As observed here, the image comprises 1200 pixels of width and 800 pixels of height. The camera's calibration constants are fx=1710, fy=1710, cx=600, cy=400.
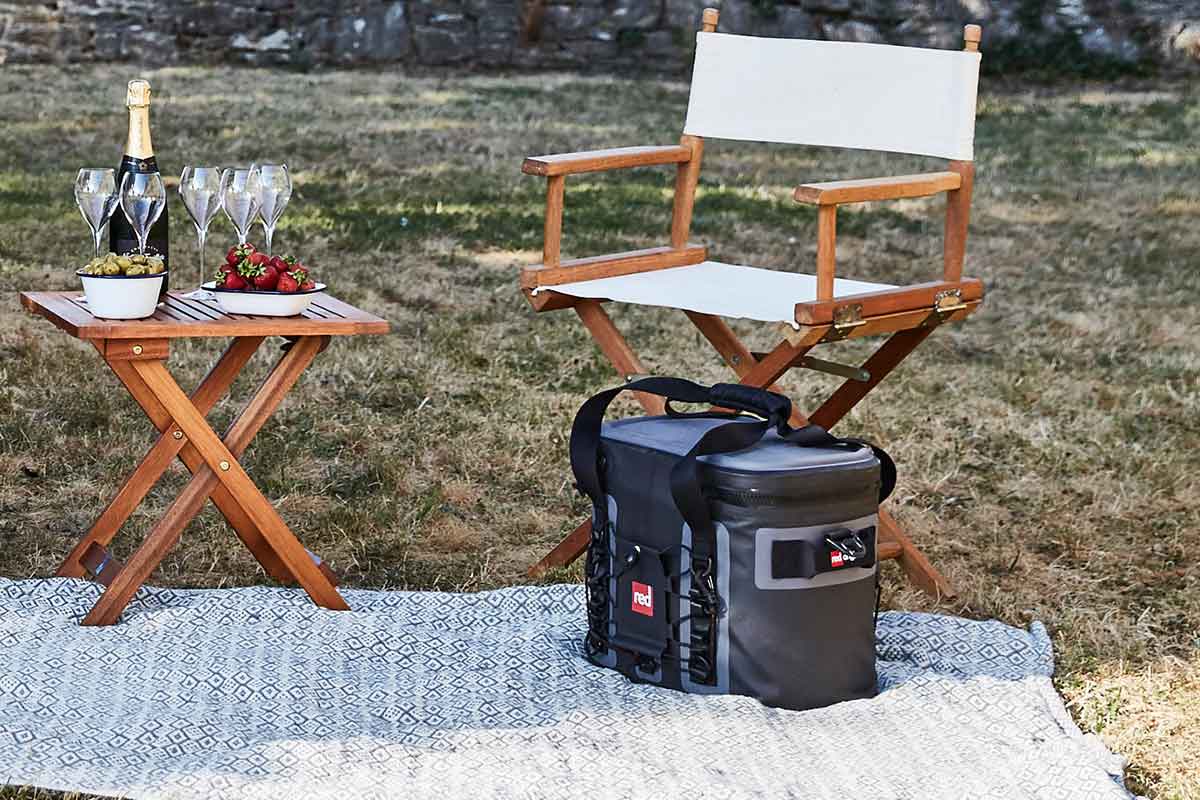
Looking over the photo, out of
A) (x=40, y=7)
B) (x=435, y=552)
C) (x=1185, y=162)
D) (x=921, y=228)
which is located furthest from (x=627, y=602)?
(x=40, y=7)

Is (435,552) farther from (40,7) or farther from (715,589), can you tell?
(40,7)

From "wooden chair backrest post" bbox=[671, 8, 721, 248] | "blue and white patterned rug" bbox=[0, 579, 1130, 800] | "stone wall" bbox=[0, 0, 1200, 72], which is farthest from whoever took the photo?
"stone wall" bbox=[0, 0, 1200, 72]

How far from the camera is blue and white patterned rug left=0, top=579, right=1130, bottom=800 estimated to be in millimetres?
2213

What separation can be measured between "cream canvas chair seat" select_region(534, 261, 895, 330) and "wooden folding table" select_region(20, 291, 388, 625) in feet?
1.41

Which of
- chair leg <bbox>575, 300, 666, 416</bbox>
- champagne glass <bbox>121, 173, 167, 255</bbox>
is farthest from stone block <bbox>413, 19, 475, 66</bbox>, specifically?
champagne glass <bbox>121, 173, 167, 255</bbox>

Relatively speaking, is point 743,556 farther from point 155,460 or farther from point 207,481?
point 155,460

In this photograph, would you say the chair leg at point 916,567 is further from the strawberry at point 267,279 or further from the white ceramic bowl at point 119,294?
the white ceramic bowl at point 119,294

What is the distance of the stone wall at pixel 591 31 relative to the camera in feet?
37.1

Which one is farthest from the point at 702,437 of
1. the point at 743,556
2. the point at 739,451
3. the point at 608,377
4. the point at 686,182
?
the point at 608,377

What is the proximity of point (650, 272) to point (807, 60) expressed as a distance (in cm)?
50

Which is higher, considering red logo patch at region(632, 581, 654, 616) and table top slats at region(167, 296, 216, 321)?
table top slats at region(167, 296, 216, 321)

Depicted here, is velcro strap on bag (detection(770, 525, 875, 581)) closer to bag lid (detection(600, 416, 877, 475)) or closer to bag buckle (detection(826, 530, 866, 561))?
bag buckle (detection(826, 530, 866, 561))

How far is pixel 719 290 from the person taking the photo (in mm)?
3002

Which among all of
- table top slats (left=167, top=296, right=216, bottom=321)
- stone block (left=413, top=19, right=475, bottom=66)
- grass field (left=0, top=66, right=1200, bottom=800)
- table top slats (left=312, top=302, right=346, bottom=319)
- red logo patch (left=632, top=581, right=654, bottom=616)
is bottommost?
grass field (left=0, top=66, right=1200, bottom=800)
